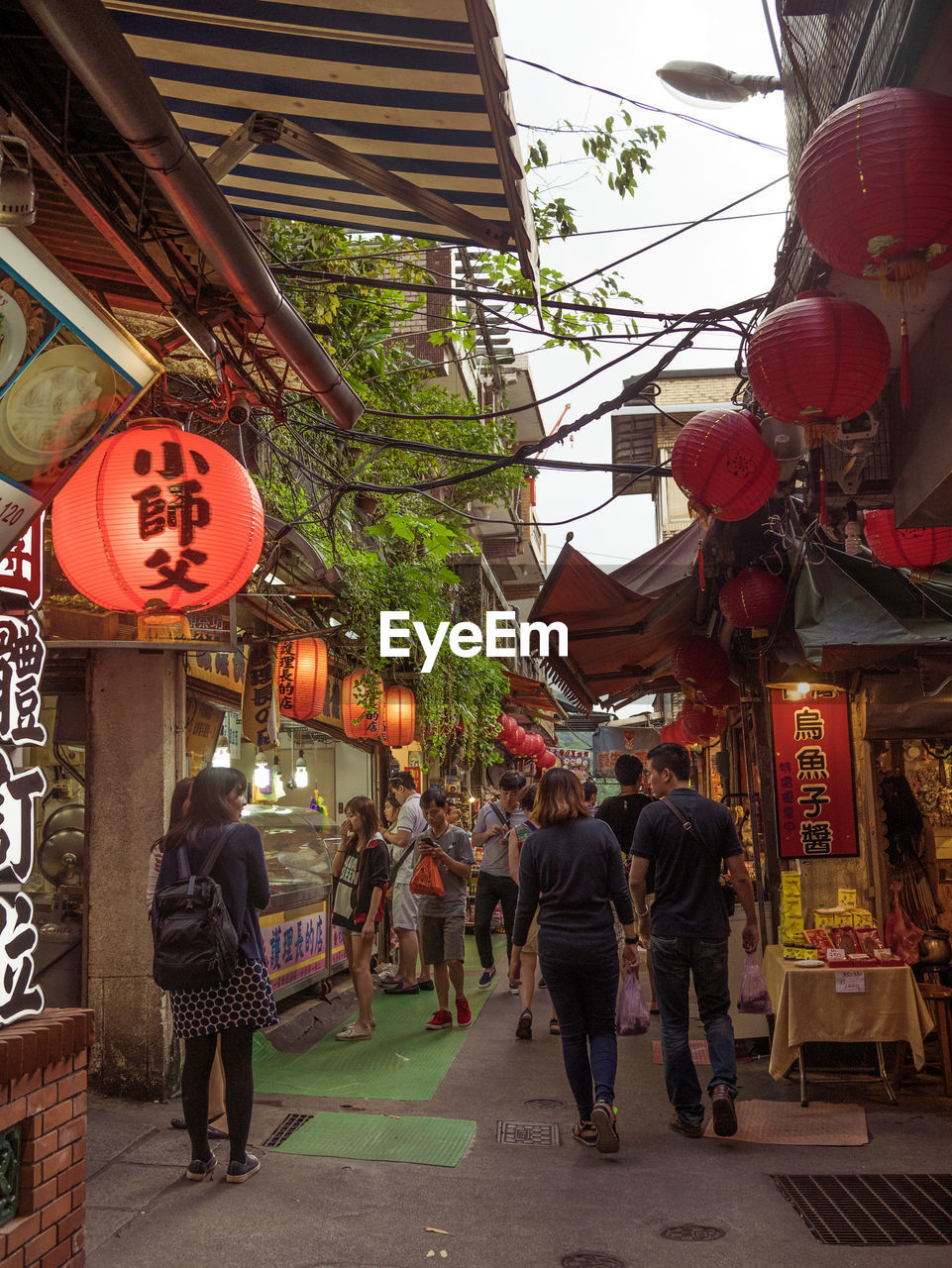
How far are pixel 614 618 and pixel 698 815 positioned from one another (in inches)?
135

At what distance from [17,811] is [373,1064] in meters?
5.20

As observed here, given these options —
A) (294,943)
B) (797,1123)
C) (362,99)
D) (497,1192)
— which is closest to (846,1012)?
(797,1123)

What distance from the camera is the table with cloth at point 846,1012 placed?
279 inches

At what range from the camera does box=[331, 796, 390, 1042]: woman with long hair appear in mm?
9375

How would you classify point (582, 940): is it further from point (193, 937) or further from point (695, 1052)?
point (695, 1052)

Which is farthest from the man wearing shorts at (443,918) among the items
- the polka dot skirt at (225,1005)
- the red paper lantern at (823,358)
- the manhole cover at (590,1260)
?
the red paper lantern at (823,358)

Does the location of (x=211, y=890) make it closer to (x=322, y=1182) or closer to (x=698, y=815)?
(x=322, y=1182)

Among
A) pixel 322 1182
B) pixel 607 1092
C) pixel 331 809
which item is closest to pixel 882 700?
pixel 607 1092

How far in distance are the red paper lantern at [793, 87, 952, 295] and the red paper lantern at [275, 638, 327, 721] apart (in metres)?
7.19

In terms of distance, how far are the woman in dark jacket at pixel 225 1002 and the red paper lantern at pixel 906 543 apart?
4.02 meters

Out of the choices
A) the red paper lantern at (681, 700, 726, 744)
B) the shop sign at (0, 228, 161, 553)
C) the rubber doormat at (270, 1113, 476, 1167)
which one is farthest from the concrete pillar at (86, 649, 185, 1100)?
the red paper lantern at (681, 700, 726, 744)

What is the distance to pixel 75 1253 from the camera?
426 cm

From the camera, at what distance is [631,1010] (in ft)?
26.4

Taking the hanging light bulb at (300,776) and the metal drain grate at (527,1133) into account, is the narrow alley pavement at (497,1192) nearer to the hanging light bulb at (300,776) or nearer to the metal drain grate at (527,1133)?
the metal drain grate at (527,1133)
